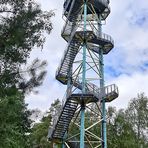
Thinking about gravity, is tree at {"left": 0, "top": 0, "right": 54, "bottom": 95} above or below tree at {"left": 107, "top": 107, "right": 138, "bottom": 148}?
below

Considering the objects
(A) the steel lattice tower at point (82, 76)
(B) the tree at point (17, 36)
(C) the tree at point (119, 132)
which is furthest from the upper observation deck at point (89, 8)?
(B) the tree at point (17, 36)

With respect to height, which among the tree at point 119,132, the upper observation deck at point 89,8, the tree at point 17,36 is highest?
the upper observation deck at point 89,8

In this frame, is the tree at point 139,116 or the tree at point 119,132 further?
the tree at point 139,116

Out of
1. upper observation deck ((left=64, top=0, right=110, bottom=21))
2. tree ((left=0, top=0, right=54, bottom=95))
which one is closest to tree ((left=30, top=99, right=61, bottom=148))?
upper observation deck ((left=64, top=0, right=110, bottom=21))

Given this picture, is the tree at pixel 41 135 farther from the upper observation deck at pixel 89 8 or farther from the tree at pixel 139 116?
the upper observation deck at pixel 89 8

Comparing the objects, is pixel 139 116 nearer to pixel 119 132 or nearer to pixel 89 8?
pixel 119 132

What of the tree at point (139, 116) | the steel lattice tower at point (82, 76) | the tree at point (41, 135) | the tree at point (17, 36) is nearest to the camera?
the tree at point (17, 36)

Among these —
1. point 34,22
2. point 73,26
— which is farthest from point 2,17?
point 73,26

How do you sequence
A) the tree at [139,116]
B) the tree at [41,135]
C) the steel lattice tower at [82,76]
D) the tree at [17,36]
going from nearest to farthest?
1. the tree at [17,36]
2. the steel lattice tower at [82,76]
3. the tree at [139,116]
4. the tree at [41,135]

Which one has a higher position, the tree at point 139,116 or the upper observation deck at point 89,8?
the upper observation deck at point 89,8

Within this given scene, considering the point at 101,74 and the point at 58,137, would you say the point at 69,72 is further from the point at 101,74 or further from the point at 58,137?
the point at 58,137

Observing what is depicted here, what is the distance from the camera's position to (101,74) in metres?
26.1

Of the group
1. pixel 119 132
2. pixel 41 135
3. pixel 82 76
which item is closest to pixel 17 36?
pixel 82 76

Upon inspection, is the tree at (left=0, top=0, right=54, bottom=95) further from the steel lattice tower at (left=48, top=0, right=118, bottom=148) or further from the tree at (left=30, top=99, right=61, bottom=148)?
the tree at (left=30, top=99, right=61, bottom=148)
